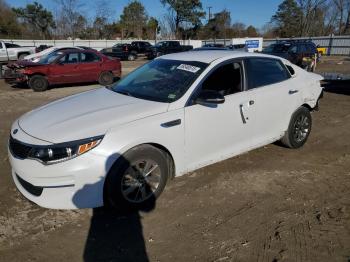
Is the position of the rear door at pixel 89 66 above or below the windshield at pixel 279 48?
below

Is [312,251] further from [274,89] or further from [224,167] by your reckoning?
[274,89]

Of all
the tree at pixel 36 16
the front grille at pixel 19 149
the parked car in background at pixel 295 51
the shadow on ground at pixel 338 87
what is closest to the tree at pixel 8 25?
Result: the tree at pixel 36 16

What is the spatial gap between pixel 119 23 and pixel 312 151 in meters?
62.3

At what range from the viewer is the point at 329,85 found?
1287cm

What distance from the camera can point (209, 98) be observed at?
397cm

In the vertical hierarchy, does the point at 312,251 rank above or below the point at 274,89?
below

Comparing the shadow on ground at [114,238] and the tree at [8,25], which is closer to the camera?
the shadow on ground at [114,238]

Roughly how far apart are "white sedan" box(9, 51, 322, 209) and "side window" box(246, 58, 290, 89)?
2 cm

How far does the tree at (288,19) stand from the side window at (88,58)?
58201 millimetres

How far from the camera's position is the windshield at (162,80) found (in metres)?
4.09

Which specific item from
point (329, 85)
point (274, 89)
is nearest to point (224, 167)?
point (274, 89)

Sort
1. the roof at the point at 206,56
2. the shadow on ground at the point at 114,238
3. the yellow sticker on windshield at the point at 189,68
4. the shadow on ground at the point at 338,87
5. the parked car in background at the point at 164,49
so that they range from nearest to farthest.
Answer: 1. the shadow on ground at the point at 114,238
2. the yellow sticker on windshield at the point at 189,68
3. the roof at the point at 206,56
4. the shadow on ground at the point at 338,87
5. the parked car in background at the point at 164,49

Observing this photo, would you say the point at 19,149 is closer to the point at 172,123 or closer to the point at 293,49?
the point at 172,123

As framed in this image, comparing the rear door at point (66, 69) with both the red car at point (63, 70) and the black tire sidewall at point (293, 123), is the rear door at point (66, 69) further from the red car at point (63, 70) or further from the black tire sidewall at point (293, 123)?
the black tire sidewall at point (293, 123)
